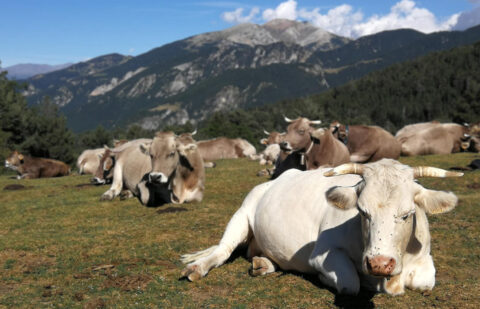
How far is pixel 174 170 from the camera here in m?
12.9

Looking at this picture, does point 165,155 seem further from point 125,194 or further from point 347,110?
point 347,110

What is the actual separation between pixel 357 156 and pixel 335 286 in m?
14.2

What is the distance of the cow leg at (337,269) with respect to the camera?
16.0 feet

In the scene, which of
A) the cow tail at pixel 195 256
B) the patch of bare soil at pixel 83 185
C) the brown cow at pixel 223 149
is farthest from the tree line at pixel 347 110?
the cow tail at pixel 195 256

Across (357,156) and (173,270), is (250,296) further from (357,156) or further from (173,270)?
(357,156)

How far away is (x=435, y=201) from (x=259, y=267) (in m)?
2.66

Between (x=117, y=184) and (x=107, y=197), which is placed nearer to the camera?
(x=107, y=197)

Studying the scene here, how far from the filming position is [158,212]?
461 inches

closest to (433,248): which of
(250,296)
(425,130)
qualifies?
(250,296)

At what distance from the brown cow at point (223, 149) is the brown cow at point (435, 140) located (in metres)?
10.6

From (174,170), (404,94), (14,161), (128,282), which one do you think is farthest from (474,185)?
(404,94)

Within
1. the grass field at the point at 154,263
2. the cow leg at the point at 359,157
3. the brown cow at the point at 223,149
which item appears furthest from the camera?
the brown cow at the point at 223,149

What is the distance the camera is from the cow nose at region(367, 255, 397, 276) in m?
4.16

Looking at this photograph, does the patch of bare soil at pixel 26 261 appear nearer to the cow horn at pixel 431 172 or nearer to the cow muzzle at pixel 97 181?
the cow horn at pixel 431 172
